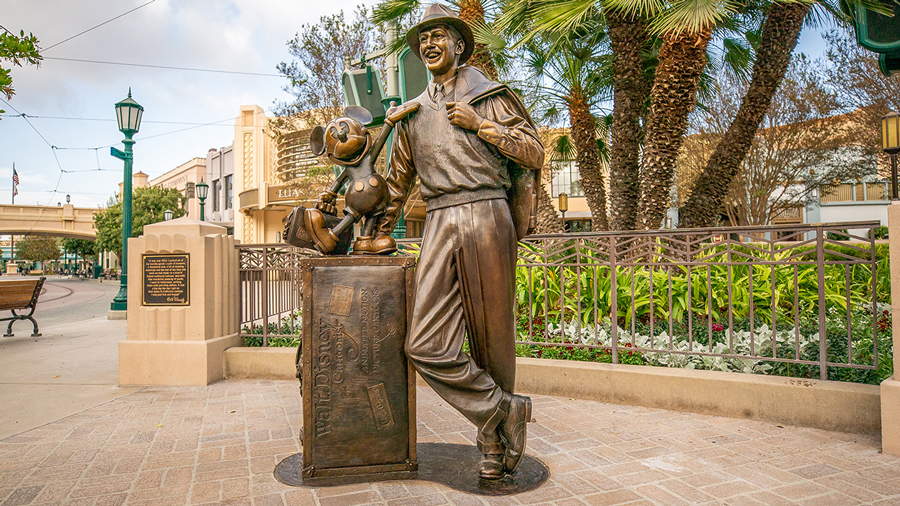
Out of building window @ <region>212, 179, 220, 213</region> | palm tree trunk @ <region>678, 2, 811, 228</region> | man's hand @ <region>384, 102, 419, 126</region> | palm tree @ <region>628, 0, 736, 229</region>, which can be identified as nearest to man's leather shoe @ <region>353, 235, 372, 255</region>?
man's hand @ <region>384, 102, 419, 126</region>

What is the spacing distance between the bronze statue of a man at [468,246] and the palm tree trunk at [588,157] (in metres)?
7.17

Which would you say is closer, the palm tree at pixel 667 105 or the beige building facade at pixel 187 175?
the palm tree at pixel 667 105

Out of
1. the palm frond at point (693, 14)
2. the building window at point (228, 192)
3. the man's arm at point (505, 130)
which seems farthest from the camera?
the building window at point (228, 192)

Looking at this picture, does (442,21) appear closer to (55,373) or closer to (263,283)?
(263,283)

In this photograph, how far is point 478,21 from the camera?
30.3ft

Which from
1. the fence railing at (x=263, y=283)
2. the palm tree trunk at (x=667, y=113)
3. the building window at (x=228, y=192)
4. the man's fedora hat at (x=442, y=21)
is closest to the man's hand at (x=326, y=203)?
the man's fedora hat at (x=442, y=21)

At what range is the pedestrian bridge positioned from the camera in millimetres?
44469

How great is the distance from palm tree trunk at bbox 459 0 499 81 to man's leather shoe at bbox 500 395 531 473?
7.19m

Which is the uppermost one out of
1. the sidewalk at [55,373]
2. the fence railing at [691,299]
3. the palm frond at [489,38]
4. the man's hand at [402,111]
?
the palm frond at [489,38]

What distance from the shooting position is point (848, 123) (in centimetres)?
1845

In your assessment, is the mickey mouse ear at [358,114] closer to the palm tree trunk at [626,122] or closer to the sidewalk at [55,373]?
the sidewalk at [55,373]

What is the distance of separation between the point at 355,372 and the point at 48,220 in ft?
180

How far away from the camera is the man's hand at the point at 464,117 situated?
280cm

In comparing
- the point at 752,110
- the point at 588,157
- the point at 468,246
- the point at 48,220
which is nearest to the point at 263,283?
the point at 468,246
